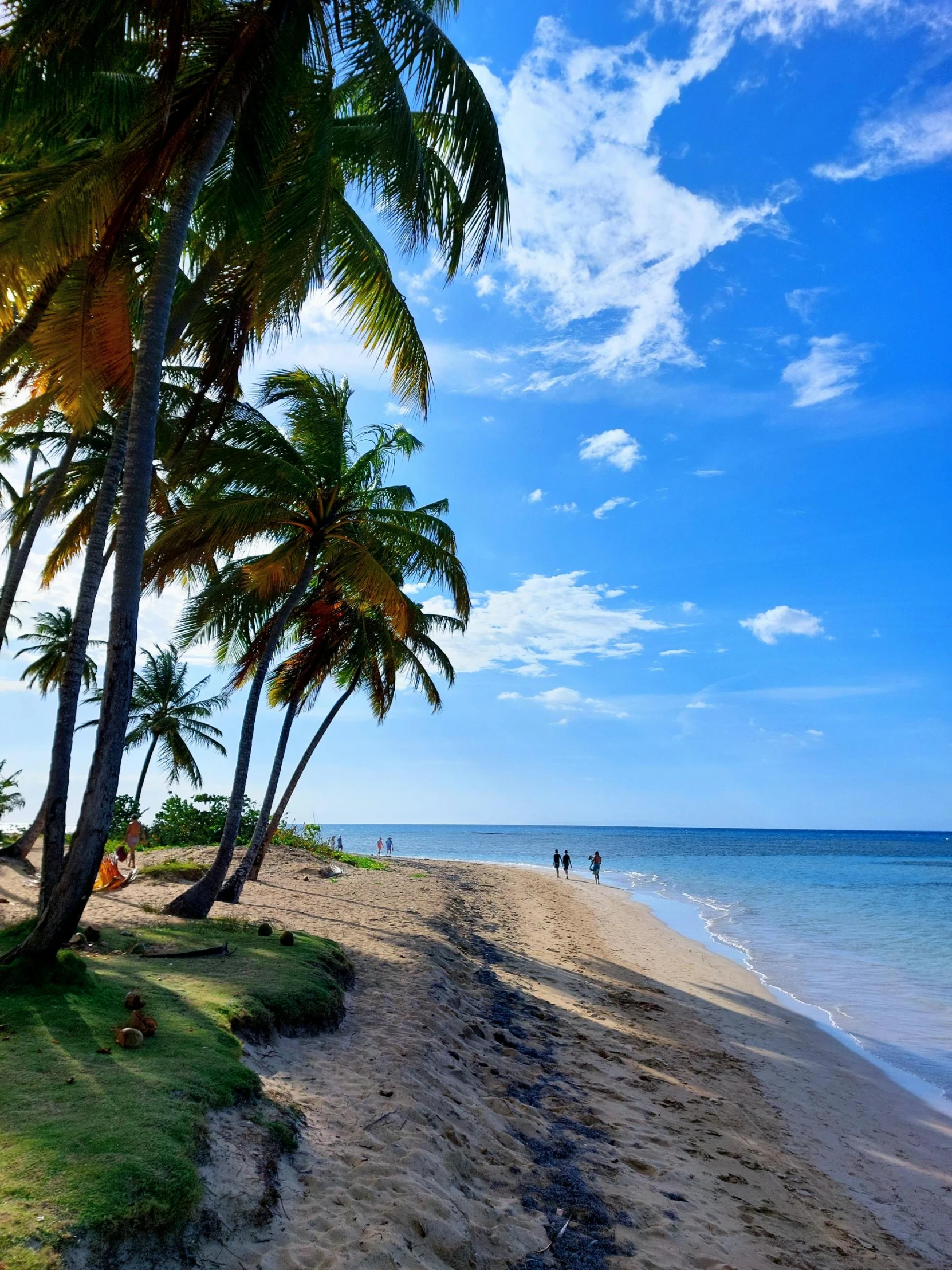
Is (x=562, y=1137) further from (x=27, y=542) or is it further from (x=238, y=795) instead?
(x=27, y=542)

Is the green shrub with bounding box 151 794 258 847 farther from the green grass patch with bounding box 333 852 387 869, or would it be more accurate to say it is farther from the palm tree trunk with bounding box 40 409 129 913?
the palm tree trunk with bounding box 40 409 129 913

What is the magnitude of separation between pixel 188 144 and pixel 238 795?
820cm

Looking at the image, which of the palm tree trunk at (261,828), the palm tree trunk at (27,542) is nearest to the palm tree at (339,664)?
the palm tree trunk at (261,828)

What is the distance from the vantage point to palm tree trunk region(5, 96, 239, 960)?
201 inches

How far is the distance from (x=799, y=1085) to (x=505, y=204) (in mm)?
→ 9623

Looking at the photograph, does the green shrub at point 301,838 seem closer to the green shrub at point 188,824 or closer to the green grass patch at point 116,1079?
the green shrub at point 188,824

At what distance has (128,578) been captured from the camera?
5664 mm

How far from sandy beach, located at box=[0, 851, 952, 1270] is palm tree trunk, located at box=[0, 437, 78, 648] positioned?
15.1 feet

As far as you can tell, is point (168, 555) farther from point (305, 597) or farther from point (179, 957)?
point (179, 957)

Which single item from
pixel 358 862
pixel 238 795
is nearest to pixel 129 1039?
pixel 238 795

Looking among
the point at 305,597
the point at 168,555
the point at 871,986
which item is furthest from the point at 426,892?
the point at 168,555

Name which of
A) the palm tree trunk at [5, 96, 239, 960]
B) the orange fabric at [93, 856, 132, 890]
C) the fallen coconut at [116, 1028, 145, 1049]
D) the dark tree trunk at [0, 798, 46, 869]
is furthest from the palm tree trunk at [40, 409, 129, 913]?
the dark tree trunk at [0, 798, 46, 869]

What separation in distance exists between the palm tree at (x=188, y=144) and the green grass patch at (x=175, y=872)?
10728mm

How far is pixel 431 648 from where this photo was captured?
19016 mm
